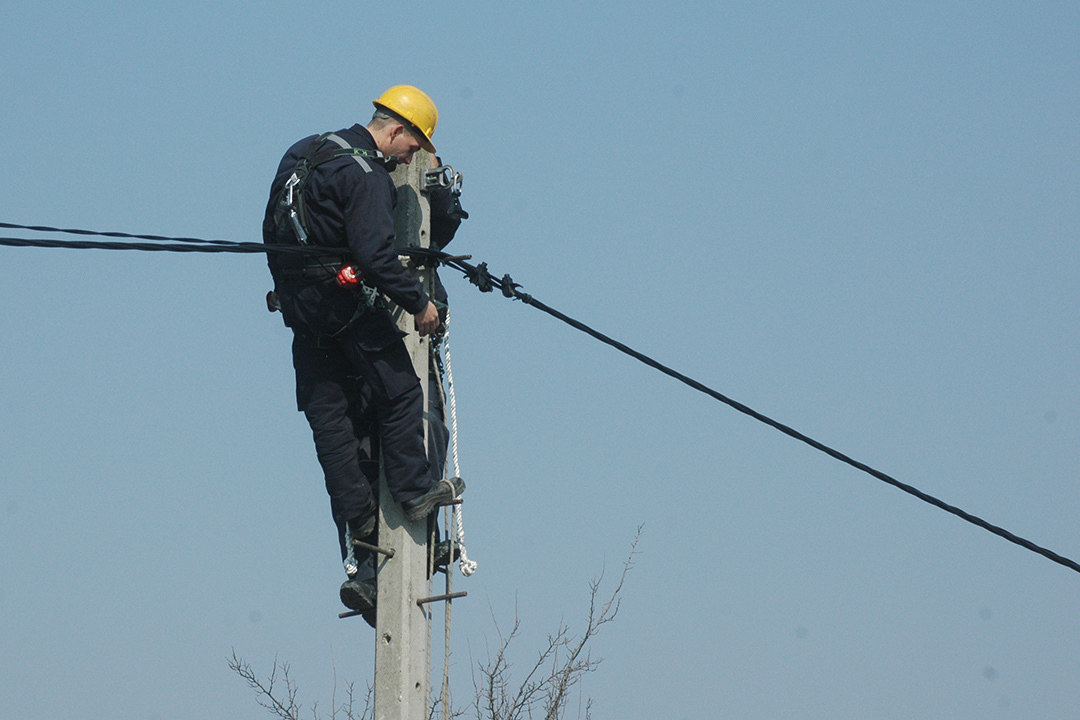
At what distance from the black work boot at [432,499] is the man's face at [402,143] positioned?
142cm

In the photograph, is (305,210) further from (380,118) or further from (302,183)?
(380,118)

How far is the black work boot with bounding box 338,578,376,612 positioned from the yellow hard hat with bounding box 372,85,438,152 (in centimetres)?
195

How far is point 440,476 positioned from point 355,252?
1.13 m

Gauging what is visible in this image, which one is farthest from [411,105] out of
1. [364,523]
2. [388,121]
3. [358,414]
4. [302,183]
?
[364,523]

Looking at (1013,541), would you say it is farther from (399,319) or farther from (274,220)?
(274,220)

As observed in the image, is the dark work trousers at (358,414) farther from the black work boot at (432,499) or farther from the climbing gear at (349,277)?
the climbing gear at (349,277)

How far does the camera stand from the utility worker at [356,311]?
616cm

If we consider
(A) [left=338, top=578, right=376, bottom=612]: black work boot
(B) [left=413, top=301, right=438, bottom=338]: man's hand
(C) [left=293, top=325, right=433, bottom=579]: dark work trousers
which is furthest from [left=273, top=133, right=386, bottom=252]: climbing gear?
(A) [left=338, top=578, right=376, bottom=612]: black work boot

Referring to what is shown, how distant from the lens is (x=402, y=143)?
654cm

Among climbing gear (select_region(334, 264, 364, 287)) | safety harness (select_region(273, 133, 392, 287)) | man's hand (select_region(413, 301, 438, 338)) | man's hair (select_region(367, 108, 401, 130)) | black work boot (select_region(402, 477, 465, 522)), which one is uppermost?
man's hair (select_region(367, 108, 401, 130))

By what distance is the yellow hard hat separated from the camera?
6.49m

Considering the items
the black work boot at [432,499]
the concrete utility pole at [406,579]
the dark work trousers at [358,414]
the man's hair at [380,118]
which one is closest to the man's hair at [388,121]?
the man's hair at [380,118]

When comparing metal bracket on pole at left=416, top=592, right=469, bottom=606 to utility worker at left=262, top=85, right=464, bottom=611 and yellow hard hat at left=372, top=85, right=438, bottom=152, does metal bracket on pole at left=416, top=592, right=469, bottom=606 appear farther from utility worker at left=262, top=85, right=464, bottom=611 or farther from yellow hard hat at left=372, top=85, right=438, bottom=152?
yellow hard hat at left=372, top=85, right=438, bottom=152

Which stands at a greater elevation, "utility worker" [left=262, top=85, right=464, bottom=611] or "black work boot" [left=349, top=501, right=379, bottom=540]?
"utility worker" [left=262, top=85, right=464, bottom=611]
